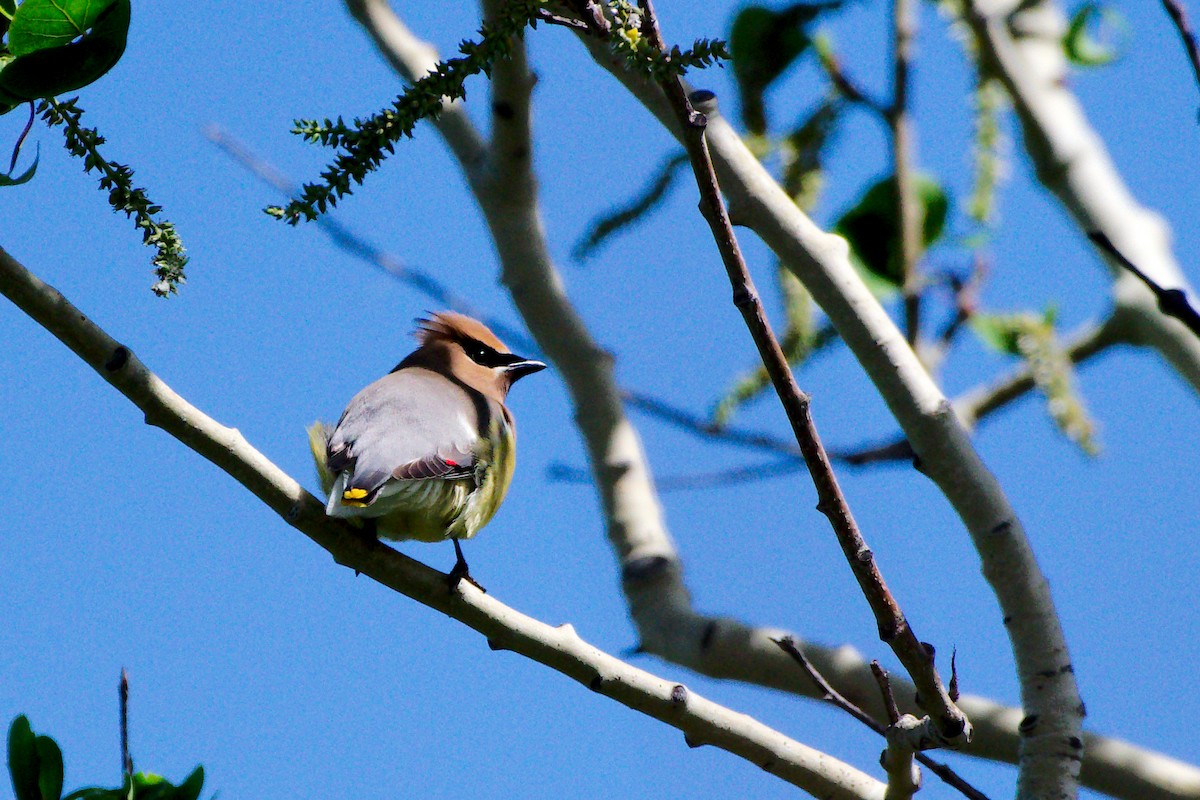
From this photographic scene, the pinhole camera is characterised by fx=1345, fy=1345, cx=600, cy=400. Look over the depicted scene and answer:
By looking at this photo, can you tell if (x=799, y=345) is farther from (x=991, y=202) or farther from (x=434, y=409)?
(x=434, y=409)

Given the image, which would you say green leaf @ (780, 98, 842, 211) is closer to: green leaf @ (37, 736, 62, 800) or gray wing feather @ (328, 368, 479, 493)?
gray wing feather @ (328, 368, 479, 493)

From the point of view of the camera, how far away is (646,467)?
13.6 feet

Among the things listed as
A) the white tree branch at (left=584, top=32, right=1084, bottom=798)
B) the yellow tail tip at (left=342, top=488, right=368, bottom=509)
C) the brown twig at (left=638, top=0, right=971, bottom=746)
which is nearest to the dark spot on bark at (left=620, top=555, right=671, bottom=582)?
the yellow tail tip at (left=342, top=488, right=368, bottom=509)

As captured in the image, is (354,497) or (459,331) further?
(459,331)

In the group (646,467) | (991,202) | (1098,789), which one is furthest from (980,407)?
(1098,789)

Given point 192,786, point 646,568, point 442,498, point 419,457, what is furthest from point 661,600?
point 192,786

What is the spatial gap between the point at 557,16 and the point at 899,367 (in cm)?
128

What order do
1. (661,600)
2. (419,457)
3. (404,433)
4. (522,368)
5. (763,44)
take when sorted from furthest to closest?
(522,368)
(763,44)
(661,600)
(404,433)
(419,457)

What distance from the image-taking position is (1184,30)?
1894 millimetres

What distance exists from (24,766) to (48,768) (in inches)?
1.5

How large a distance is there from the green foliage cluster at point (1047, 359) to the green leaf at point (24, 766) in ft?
9.11

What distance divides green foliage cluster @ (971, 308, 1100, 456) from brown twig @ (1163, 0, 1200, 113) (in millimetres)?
1945

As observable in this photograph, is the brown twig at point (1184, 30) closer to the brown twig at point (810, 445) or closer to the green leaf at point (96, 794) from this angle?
the brown twig at point (810, 445)

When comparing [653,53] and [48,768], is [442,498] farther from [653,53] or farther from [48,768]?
[653,53]
